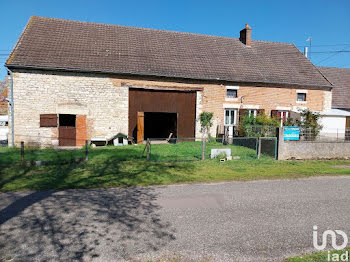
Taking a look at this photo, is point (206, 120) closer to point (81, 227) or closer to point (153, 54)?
point (153, 54)

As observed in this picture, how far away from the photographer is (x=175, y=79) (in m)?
16.9

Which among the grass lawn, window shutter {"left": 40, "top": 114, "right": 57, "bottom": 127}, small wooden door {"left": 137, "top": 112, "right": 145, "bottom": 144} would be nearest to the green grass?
the grass lawn

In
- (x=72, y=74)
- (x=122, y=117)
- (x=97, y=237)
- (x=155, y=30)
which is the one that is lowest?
(x=97, y=237)

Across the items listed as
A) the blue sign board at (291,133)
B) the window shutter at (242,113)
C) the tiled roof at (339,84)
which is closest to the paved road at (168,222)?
the blue sign board at (291,133)

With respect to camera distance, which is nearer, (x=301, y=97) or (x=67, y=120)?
(x=67, y=120)

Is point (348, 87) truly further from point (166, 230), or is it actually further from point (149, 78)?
point (166, 230)

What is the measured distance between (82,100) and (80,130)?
6.10 ft

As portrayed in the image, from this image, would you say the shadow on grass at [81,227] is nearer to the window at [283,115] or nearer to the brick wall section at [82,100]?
the brick wall section at [82,100]

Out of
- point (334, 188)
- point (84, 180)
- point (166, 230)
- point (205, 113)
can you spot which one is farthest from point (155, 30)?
point (166, 230)

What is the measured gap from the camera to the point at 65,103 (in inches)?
593

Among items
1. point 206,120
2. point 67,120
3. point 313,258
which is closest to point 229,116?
point 206,120

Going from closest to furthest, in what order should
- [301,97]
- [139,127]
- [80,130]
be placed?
[80,130] < [139,127] < [301,97]

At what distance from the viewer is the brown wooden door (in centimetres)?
1523

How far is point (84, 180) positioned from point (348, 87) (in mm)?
26213
